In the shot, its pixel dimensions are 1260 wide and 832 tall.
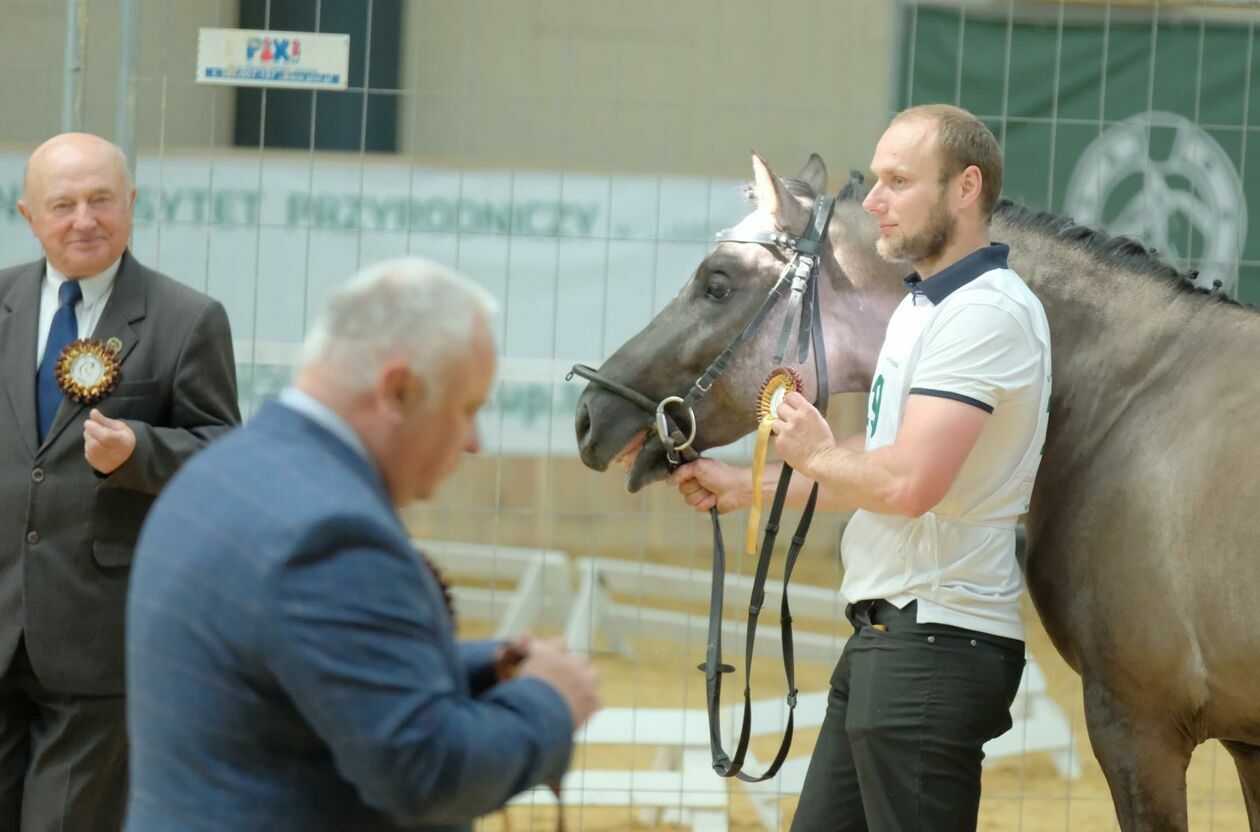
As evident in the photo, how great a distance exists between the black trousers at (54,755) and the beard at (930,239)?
1.77 m

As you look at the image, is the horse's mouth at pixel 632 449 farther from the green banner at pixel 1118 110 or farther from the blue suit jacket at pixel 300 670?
the green banner at pixel 1118 110

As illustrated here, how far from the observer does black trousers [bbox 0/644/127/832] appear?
286 centimetres

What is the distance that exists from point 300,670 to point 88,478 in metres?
1.80

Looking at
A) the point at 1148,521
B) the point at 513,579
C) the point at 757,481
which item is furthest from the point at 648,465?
the point at 513,579

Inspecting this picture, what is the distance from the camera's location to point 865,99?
452 centimetres

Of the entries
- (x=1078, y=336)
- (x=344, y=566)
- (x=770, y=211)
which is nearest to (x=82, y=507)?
(x=770, y=211)

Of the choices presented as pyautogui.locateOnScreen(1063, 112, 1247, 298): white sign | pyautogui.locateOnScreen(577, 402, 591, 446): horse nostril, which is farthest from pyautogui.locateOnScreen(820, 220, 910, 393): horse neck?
pyautogui.locateOnScreen(1063, 112, 1247, 298): white sign

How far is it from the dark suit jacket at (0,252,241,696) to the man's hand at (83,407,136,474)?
0.03 m

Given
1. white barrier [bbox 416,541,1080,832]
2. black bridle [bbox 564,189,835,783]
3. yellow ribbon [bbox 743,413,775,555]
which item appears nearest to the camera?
yellow ribbon [bbox 743,413,775,555]

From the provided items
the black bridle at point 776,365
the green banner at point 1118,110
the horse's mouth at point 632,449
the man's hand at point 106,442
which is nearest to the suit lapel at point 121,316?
the man's hand at point 106,442

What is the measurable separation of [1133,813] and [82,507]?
2.11 m

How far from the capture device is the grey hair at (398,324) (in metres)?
1.37

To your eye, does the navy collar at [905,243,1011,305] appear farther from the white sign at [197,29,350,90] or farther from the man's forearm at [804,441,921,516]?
the white sign at [197,29,350,90]

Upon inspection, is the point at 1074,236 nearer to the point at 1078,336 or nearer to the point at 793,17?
the point at 1078,336
